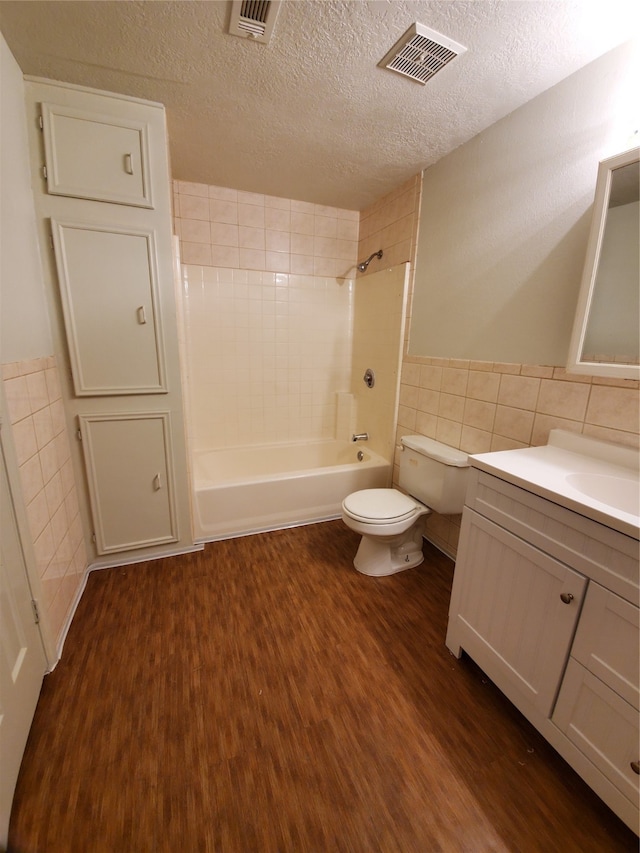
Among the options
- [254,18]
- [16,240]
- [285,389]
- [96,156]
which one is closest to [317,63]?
[254,18]

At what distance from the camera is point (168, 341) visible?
1739 mm

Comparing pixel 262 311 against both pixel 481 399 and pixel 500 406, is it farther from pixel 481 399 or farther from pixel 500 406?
pixel 500 406

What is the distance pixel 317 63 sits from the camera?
49.8 inches

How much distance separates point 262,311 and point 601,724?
270 centimetres

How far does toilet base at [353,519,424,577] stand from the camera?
6.21 ft

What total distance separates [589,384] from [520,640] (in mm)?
922

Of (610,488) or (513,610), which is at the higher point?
(610,488)

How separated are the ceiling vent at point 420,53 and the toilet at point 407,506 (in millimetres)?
1572

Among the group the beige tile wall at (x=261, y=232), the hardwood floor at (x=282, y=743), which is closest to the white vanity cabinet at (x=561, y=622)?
the hardwood floor at (x=282, y=743)

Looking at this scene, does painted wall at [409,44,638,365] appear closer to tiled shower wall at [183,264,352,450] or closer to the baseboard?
tiled shower wall at [183,264,352,450]

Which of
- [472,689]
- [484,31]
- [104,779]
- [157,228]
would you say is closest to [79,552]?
[104,779]

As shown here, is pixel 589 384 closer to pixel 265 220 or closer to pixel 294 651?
pixel 294 651

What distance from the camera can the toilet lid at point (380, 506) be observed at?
1.76 meters

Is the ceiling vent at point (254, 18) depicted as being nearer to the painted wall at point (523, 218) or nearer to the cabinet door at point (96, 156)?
the cabinet door at point (96, 156)
